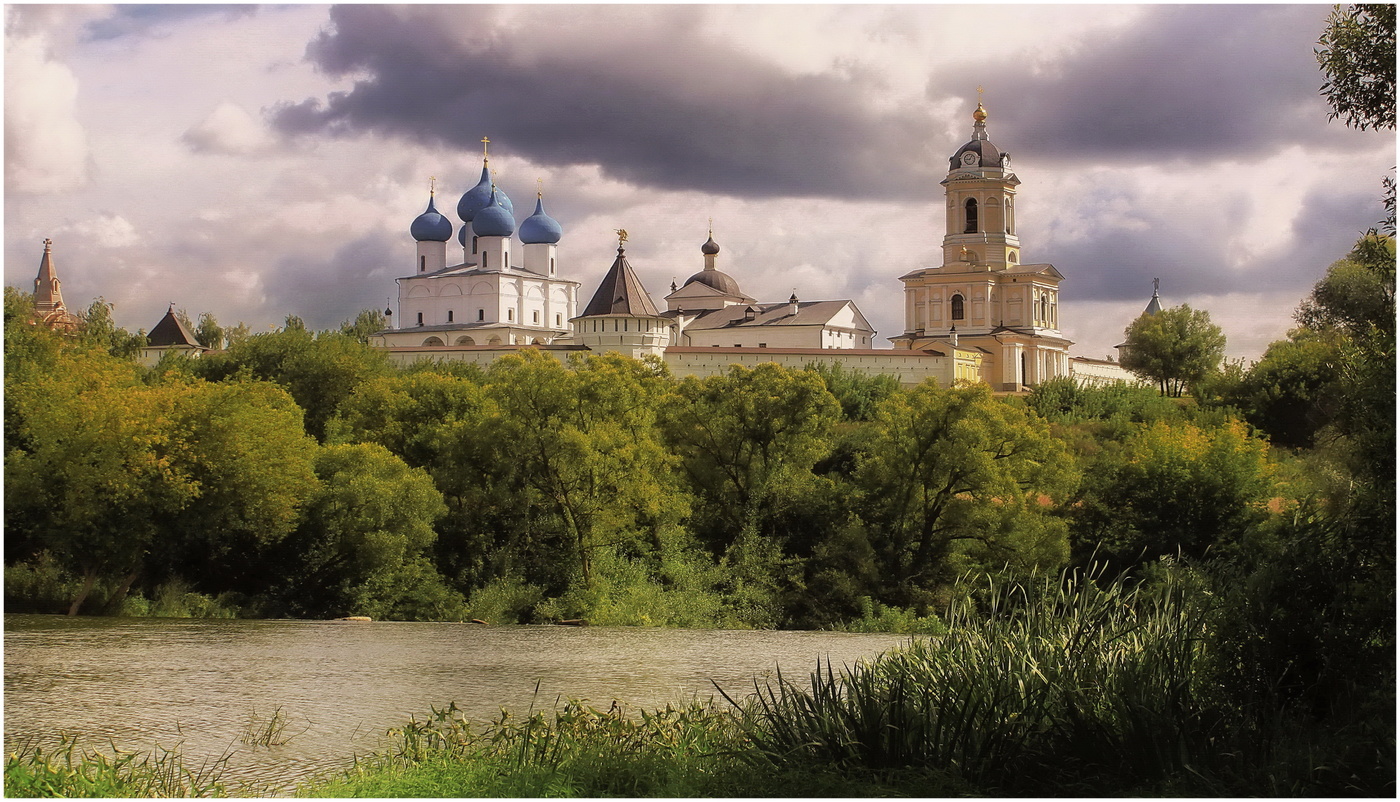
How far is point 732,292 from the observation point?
81.2 metres

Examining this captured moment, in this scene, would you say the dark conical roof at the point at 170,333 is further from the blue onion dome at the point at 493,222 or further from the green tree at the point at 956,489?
the green tree at the point at 956,489

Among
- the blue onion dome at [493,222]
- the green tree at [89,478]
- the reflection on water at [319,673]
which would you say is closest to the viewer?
the reflection on water at [319,673]

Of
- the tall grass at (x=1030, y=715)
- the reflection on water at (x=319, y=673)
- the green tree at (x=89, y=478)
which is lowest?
the reflection on water at (x=319, y=673)

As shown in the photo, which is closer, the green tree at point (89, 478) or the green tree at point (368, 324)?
the green tree at point (89, 478)

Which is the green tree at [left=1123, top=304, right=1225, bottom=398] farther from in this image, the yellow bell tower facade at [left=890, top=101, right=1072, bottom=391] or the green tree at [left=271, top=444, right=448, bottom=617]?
the green tree at [left=271, top=444, right=448, bottom=617]

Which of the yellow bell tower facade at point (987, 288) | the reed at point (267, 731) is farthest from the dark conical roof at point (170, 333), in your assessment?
the reed at point (267, 731)

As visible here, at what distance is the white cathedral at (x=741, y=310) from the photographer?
5734 cm

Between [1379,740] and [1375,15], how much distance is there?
444 cm

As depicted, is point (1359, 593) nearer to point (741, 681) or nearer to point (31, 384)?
point (741, 681)

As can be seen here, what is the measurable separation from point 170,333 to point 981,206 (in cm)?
4063

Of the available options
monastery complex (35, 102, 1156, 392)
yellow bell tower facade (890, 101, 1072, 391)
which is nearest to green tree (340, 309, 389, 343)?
monastery complex (35, 102, 1156, 392)

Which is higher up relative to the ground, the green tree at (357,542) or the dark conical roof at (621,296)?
the dark conical roof at (621,296)

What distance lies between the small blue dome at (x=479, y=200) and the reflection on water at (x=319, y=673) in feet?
190

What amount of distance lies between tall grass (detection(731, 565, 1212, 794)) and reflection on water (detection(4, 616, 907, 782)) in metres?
2.69
